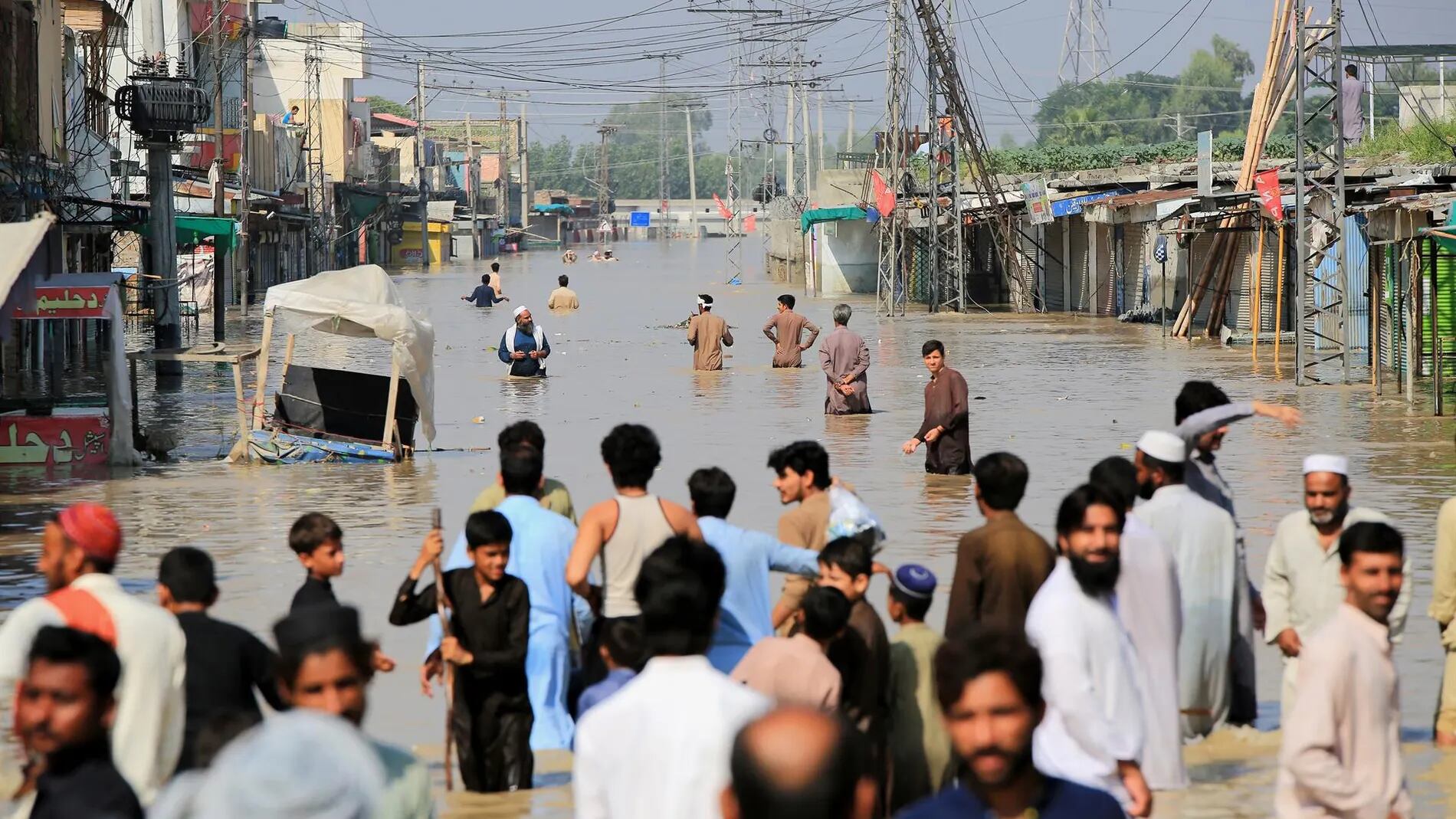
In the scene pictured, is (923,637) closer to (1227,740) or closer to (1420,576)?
(1227,740)

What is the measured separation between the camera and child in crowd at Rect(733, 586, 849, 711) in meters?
4.73

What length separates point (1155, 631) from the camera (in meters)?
5.82

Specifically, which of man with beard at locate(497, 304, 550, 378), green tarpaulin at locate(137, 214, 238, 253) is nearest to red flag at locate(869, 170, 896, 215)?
green tarpaulin at locate(137, 214, 238, 253)

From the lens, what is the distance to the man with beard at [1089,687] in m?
4.89

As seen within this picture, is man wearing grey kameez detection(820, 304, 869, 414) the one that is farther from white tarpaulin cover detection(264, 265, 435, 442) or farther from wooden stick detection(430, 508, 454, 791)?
wooden stick detection(430, 508, 454, 791)

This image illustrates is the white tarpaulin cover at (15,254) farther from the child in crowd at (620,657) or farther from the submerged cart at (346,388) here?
the child in crowd at (620,657)

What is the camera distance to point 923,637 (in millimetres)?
5410

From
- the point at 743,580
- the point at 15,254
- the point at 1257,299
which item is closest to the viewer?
the point at 743,580

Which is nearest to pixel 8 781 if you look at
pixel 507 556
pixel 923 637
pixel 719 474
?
pixel 507 556

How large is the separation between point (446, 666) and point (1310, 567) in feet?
9.49

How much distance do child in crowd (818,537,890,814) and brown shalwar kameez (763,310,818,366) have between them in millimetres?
21749

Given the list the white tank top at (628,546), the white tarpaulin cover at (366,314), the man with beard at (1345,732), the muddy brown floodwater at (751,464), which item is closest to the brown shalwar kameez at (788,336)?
the muddy brown floodwater at (751,464)

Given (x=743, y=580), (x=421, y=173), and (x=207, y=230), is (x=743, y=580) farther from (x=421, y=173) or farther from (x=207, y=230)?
(x=421, y=173)

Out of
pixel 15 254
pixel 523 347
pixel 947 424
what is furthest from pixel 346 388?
pixel 523 347
